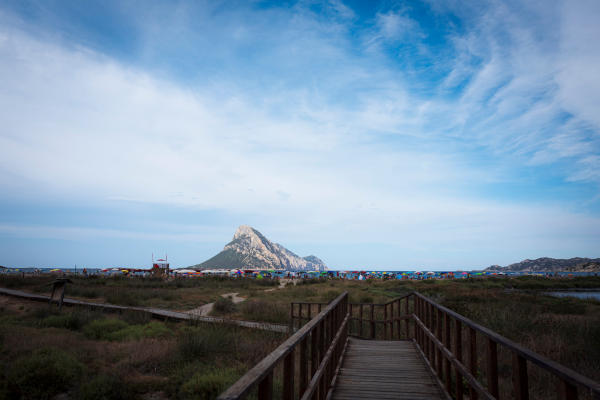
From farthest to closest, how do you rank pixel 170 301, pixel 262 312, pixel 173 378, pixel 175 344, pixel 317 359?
pixel 170 301 → pixel 262 312 → pixel 175 344 → pixel 173 378 → pixel 317 359

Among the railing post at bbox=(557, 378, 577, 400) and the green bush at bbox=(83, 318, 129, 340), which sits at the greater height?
the railing post at bbox=(557, 378, 577, 400)

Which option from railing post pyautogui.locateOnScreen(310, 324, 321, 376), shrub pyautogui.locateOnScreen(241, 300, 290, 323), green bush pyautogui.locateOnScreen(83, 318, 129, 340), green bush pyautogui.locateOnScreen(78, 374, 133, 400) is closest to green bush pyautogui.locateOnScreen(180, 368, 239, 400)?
green bush pyautogui.locateOnScreen(78, 374, 133, 400)

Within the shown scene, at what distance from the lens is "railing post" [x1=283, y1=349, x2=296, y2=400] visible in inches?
99.0

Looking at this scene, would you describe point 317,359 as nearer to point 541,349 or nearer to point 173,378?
point 173,378

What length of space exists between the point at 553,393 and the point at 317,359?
203 inches

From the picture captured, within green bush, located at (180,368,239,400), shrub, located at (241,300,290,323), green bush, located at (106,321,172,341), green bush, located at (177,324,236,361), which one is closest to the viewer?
green bush, located at (180,368,239,400)

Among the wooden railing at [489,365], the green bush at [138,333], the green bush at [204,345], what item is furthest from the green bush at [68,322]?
the wooden railing at [489,365]

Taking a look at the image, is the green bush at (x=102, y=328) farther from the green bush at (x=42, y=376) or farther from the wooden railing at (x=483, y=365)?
the wooden railing at (x=483, y=365)

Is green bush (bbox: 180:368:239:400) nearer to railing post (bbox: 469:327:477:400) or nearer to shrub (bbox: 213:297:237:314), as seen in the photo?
railing post (bbox: 469:327:477:400)

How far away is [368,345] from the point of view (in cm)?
897

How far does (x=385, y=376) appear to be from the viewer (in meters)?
6.10

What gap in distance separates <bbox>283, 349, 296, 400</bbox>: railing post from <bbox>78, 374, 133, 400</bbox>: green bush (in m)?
5.15

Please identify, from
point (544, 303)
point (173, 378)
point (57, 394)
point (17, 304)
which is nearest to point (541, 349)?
point (173, 378)

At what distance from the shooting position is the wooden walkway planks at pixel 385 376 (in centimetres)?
518
